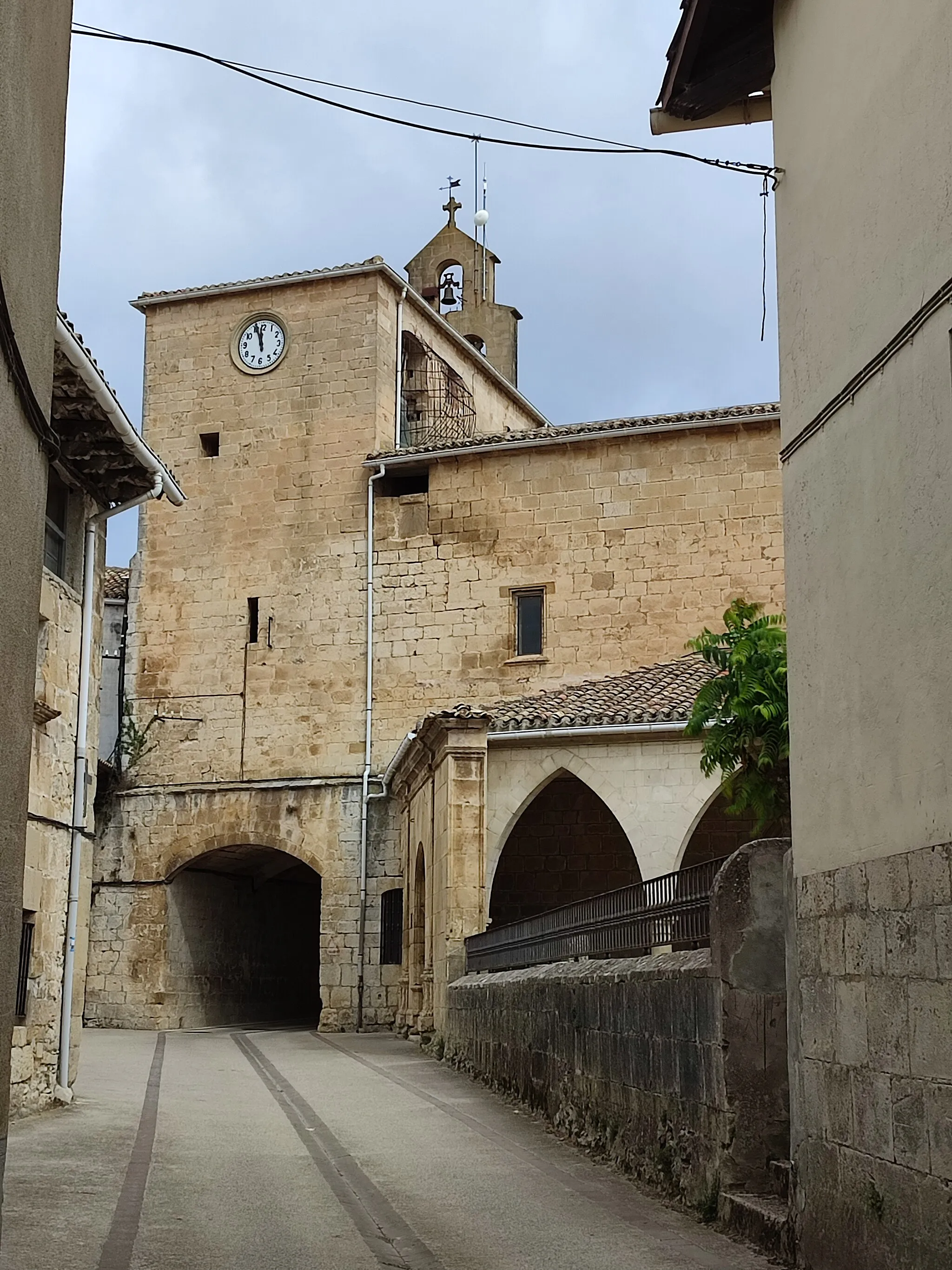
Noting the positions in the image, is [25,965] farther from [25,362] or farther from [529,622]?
[529,622]

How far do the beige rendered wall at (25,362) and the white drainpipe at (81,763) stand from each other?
7786 mm

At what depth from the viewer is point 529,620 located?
84.7 feet

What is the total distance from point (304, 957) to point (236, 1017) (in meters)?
5.45

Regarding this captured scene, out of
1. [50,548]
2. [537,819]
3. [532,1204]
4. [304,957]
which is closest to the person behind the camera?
[532,1204]

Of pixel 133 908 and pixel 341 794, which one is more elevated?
pixel 341 794

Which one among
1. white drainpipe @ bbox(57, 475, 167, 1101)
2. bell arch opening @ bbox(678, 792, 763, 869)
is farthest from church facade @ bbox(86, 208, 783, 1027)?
white drainpipe @ bbox(57, 475, 167, 1101)

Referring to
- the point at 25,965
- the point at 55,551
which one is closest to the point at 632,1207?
the point at 25,965

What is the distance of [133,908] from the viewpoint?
26.9 metres

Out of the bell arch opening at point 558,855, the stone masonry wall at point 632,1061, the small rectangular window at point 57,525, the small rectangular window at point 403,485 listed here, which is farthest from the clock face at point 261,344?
the stone masonry wall at point 632,1061

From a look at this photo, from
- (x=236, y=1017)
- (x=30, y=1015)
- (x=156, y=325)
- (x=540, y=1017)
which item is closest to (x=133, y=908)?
(x=236, y=1017)

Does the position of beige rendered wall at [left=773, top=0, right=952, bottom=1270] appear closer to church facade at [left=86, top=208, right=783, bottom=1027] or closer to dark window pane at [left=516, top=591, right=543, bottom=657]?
church facade at [left=86, top=208, right=783, bottom=1027]

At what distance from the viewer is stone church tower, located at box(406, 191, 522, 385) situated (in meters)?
37.3

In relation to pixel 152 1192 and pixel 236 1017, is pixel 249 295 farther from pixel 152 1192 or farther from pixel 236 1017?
pixel 152 1192

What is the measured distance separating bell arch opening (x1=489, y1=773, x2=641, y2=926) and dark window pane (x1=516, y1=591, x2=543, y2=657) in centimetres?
264
